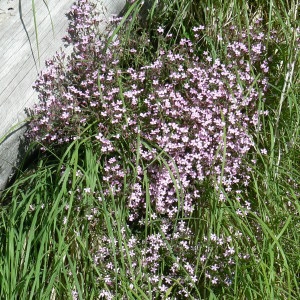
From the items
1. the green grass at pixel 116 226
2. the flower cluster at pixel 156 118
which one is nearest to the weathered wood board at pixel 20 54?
the flower cluster at pixel 156 118

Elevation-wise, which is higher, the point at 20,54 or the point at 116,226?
the point at 20,54

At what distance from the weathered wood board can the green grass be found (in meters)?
0.21

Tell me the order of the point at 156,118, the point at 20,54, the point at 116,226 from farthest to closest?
1. the point at 20,54
2. the point at 156,118
3. the point at 116,226

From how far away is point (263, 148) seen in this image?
11.3 feet

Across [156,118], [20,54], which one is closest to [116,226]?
[156,118]

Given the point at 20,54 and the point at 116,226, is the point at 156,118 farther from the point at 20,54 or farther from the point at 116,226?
the point at 20,54

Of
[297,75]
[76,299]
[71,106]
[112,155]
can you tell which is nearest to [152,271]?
[76,299]

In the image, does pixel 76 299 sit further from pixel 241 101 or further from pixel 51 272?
pixel 241 101

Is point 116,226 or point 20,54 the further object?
point 20,54

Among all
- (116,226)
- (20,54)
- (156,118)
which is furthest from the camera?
(20,54)

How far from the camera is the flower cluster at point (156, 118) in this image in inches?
120

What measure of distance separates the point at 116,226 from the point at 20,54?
3.92 feet

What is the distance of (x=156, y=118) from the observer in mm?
3195

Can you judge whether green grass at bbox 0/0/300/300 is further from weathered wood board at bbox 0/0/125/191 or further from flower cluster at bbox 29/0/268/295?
weathered wood board at bbox 0/0/125/191
